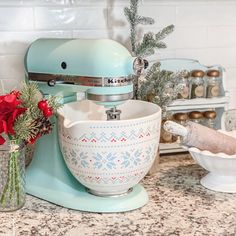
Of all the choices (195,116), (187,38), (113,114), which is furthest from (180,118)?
(113,114)

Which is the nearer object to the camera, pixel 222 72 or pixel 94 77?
pixel 94 77

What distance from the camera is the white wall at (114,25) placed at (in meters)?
1.35

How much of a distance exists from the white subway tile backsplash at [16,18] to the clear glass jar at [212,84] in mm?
556

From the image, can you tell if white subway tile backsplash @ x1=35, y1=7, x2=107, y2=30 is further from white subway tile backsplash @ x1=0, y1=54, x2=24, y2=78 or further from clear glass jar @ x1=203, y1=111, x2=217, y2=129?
clear glass jar @ x1=203, y1=111, x2=217, y2=129

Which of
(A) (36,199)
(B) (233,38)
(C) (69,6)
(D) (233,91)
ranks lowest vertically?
(A) (36,199)

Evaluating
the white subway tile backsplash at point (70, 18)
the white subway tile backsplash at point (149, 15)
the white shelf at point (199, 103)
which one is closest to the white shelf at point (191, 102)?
the white shelf at point (199, 103)

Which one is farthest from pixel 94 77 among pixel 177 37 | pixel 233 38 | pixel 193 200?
pixel 233 38

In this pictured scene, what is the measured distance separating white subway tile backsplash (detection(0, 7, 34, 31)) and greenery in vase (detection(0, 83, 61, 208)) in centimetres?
36

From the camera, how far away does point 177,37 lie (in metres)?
1.52

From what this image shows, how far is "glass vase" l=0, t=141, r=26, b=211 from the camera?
3.45 feet

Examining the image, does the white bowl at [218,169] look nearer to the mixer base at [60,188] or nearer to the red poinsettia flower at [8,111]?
the mixer base at [60,188]

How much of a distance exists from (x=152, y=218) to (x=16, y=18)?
68 centimetres

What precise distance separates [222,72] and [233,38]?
5.9 inches

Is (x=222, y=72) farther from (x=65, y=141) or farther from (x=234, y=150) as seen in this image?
(x=65, y=141)
